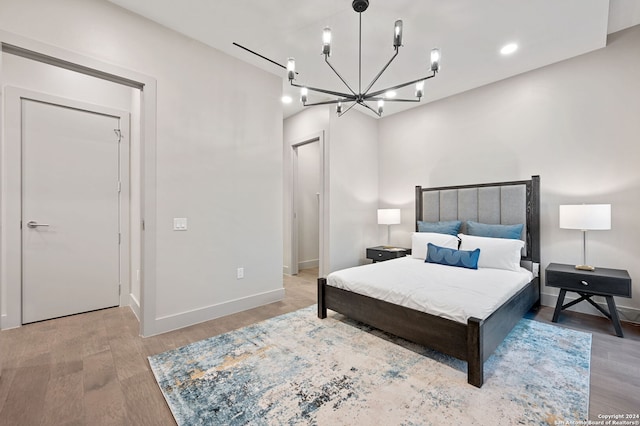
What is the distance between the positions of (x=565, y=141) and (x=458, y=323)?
→ 2.86 m

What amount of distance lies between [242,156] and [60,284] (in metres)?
2.43

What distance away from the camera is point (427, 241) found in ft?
12.3

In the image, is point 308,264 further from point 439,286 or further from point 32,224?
point 32,224

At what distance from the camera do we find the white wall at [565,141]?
9.44 feet

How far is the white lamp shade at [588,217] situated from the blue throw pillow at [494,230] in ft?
1.58

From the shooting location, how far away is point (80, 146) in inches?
122

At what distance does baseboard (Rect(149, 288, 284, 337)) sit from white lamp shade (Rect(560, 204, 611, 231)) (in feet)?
11.1

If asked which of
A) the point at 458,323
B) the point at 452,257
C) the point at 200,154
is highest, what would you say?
the point at 200,154

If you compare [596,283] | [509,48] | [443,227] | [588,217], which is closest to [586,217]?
[588,217]

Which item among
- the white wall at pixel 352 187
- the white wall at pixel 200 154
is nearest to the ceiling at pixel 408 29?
the white wall at pixel 200 154

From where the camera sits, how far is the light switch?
272 centimetres

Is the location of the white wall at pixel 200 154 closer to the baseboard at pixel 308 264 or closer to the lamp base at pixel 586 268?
the baseboard at pixel 308 264

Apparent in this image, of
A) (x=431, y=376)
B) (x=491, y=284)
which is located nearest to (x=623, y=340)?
(x=491, y=284)

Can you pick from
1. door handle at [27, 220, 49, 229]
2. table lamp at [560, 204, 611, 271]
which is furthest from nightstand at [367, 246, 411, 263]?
door handle at [27, 220, 49, 229]
